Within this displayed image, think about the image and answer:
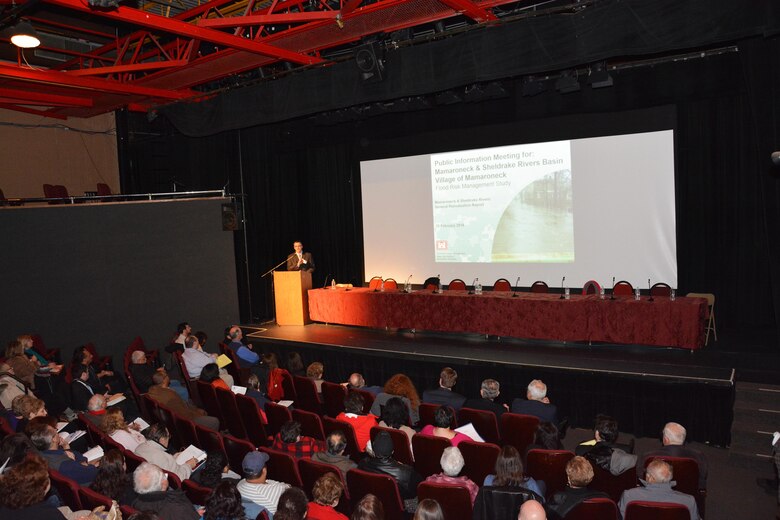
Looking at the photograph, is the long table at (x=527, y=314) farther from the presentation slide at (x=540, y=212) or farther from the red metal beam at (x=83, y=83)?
the red metal beam at (x=83, y=83)

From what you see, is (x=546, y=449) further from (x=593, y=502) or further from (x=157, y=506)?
(x=157, y=506)

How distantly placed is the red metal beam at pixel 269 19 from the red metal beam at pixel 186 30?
206 millimetres

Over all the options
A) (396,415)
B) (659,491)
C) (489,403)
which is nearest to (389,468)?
(396,415)

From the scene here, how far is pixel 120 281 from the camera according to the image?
33.0 ft

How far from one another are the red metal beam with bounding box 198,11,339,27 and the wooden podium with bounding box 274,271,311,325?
4850 mm

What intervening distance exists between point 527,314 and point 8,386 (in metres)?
6.17

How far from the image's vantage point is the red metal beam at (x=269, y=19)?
6.61 meters

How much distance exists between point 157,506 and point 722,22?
230 inches

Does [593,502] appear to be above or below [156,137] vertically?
below

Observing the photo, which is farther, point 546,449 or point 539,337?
point 539,337

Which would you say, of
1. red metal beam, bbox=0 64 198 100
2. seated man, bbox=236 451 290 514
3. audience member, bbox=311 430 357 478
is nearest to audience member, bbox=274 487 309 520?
seated man, bbox=236 451 290 514

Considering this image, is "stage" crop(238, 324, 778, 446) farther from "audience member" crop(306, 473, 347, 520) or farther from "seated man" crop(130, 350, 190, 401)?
"audience member" crop(306, 473, 347, 520)

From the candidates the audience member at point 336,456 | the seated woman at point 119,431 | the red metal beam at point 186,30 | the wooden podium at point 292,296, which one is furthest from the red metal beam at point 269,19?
the wooden podium at point 292,296

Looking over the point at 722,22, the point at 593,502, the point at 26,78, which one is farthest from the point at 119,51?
the point at 593,502
